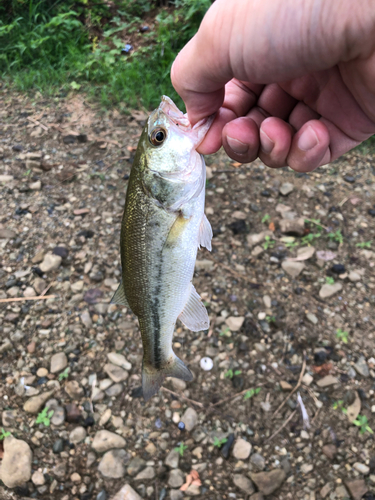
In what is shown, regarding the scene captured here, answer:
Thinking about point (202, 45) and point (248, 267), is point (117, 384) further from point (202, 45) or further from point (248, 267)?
point (202, 45)

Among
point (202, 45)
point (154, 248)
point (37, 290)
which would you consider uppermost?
point (202, 45)

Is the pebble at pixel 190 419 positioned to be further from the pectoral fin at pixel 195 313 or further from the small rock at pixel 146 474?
the pectoral fin at pixel 195 313

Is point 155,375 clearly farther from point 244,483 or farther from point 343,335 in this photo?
point 343,335

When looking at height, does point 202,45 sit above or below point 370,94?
above

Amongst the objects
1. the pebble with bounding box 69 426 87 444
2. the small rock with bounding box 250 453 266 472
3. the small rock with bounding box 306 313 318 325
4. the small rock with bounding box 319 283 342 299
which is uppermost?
the small rock with bounding box 319 283 342 299

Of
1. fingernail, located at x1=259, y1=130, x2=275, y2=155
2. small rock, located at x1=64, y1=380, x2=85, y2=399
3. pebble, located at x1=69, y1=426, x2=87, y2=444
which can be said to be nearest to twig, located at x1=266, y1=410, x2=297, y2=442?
pebble, located at x1=69, y1=426, x2=87, y2=444

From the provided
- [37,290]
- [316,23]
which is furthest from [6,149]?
[316,23]

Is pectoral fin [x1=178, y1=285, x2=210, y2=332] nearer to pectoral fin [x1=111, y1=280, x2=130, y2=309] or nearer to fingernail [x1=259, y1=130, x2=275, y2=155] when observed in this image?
pectoral fin [x1=111, y1=280, x2=130, y2=309]
